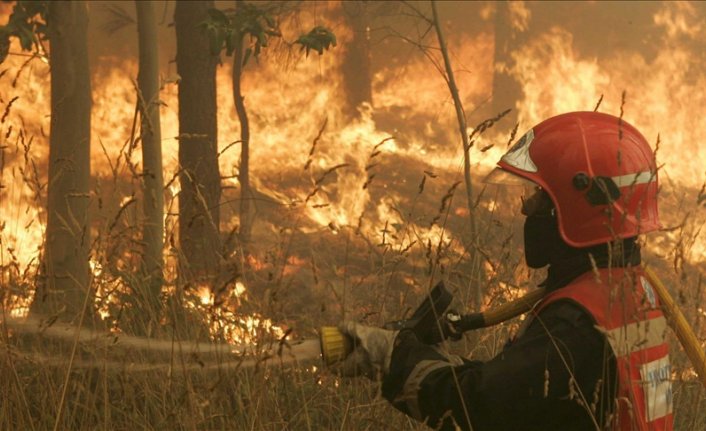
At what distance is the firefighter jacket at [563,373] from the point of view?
254 centimetres

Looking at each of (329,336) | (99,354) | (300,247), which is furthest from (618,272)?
(300,247)

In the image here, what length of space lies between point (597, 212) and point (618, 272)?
16cm

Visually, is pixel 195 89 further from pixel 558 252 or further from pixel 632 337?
pixel 632 337

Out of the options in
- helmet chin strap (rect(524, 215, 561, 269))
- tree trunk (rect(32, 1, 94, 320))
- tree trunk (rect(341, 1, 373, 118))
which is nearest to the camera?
helmet chin strap (rect(524, 215, 561, 269))

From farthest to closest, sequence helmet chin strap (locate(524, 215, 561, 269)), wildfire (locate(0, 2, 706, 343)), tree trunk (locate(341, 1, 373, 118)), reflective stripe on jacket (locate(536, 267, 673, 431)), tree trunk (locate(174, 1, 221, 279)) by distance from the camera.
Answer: tree trunk (locate(341, 1, 373, 118)) < wildfire (locate(0, 2, 706, 343)) < tree trunk (locate(174, 1, 221, 279)) < helmet chin strap (locate(524, 215, 561, 269)) < reflective stripe on jacket (locate(536, 267, 673, 431))

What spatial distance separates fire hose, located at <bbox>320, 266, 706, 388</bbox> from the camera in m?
2.70

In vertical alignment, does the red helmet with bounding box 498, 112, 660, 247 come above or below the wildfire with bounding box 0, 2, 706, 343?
below

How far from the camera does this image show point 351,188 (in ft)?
61.6

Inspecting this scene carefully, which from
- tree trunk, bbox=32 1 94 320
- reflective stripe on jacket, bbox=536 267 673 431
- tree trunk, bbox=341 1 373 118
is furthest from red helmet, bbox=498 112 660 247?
tree trunk, bbox=341 1 373 118

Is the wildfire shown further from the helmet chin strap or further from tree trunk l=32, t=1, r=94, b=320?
the helmet chin strap

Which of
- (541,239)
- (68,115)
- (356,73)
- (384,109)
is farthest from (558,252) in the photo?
(384,109)

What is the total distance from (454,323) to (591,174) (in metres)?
0.55

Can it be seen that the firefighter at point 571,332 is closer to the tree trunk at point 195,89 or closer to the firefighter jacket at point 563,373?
the firefighter jacket at point 563,373

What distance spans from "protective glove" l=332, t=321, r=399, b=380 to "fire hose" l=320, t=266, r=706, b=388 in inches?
0.9
